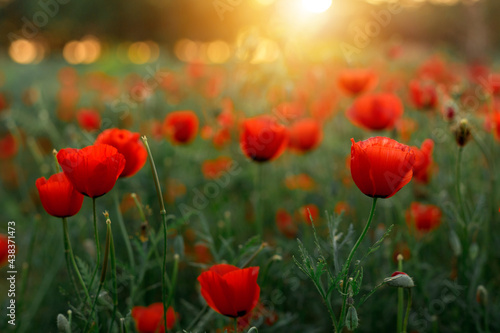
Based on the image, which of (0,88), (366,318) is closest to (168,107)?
(0,88)

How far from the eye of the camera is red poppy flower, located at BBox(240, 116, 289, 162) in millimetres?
1551

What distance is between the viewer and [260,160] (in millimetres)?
1601

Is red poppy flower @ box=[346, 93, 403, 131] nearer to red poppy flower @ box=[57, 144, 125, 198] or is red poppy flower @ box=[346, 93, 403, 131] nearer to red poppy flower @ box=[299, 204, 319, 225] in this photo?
red poppy flower @ box=[299, 204, 319, 225]

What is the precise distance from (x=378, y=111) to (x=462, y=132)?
610mm

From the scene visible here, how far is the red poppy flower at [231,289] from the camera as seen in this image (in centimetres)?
97

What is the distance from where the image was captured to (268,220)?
2.58 m

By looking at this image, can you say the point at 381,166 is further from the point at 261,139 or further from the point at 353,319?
the point at 261,139

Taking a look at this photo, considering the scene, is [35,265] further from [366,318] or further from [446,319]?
[446,319]

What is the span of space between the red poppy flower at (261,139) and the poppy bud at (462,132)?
0.55 metres

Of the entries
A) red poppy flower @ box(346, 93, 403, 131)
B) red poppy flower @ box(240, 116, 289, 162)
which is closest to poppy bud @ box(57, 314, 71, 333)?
red poppy flower @ box(240, 116, 289, 162)

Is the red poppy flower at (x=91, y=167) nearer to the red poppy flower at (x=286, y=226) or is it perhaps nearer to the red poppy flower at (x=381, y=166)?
the red poppy flower at (x=381, y=166)

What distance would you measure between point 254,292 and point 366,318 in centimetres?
85

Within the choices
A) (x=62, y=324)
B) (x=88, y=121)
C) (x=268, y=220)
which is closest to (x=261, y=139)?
(x=62, y=324)

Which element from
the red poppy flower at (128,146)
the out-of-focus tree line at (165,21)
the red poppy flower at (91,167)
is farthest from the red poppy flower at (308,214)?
the out-of-focus tree line at (165,21)
